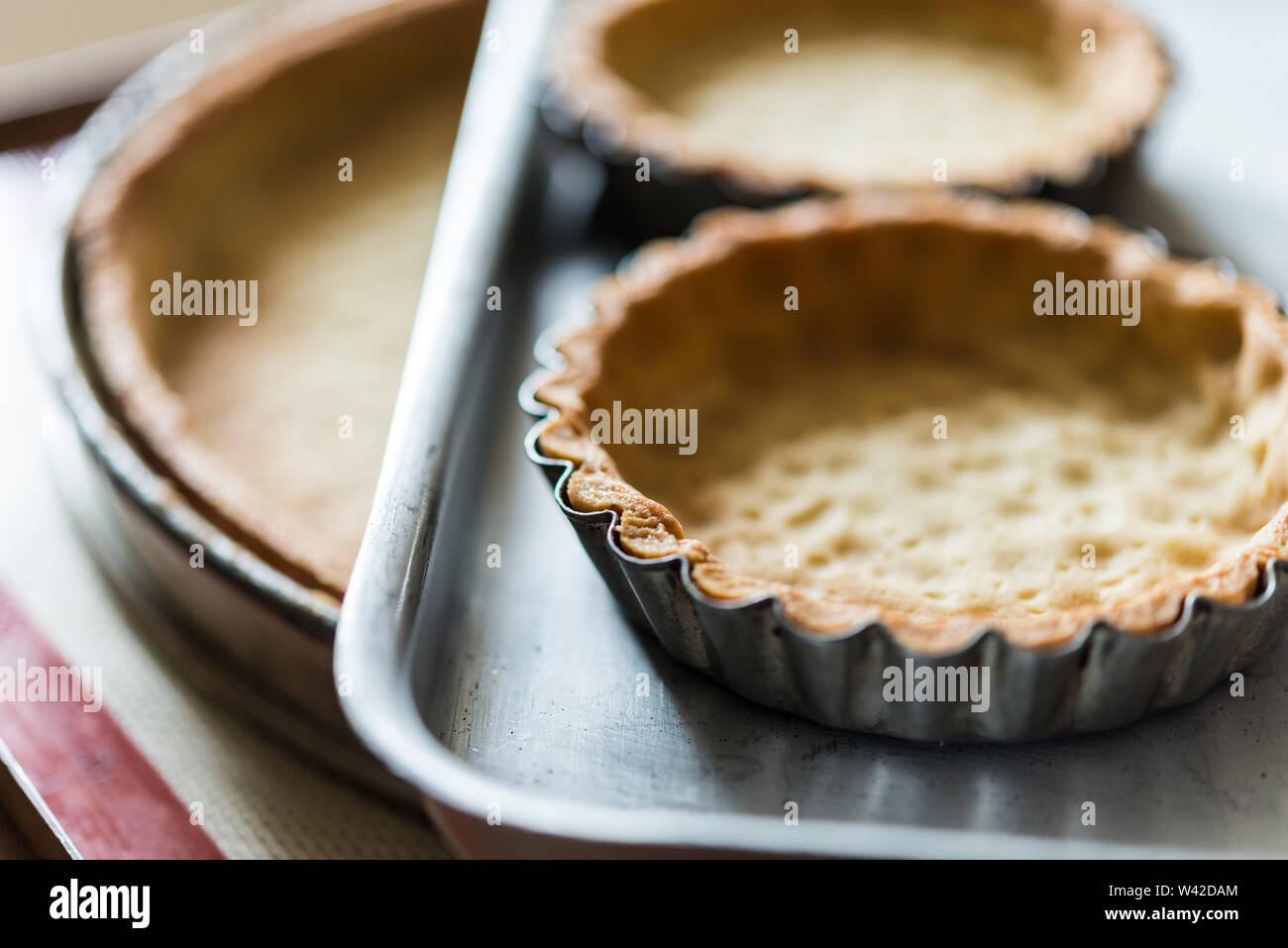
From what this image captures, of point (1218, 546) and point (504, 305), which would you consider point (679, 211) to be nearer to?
point (504, 305)

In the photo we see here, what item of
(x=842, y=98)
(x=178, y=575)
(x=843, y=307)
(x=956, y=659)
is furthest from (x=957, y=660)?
(x=842, y=98)

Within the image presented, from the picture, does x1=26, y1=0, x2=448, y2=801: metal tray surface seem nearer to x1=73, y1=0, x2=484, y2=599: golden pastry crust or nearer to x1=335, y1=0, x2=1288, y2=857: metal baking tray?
x1=73, y1=0, x2=484, y2=599: golden pastry crust

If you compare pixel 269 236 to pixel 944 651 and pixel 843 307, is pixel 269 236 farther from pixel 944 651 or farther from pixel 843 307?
pixel 944 651

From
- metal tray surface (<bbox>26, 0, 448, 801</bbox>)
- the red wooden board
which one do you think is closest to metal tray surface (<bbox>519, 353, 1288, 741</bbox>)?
metal tray surface (<bbox>26, 0, 448, 801</bbox>)

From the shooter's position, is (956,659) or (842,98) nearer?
(956,659)
